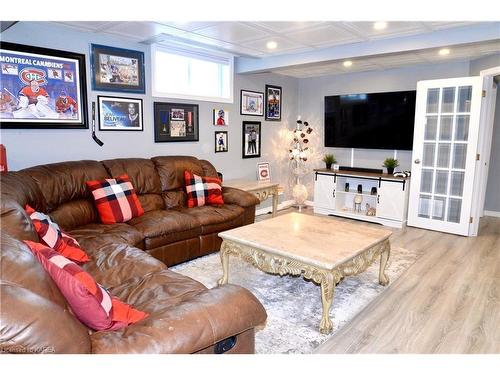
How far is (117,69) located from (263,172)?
269 centimetres

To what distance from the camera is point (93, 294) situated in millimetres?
1413

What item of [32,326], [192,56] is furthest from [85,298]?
[192,56]

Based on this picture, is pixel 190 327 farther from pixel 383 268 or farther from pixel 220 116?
pixel 220 116

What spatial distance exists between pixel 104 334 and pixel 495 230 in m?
5.12

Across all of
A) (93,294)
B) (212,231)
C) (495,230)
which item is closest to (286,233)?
(212,231)

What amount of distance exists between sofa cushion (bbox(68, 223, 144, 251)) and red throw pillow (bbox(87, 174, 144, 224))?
14cm

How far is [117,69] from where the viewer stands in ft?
12.6

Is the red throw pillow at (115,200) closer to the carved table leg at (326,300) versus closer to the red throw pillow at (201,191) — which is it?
→ the red throw pillow at (201,191)

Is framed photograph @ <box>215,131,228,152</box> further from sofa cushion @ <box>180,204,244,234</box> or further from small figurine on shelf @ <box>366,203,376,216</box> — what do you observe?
small figurine on shelf @ <box>366,203,376,216</box>

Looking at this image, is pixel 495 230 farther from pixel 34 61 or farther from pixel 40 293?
pixel 34 61

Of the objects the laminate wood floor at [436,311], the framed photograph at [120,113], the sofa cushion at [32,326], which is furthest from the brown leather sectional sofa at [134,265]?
the laminate wood floor at [436,311]

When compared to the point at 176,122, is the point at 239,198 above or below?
below

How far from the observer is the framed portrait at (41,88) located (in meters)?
3.11
